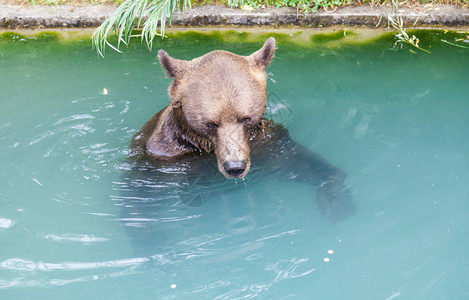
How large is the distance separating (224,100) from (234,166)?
0.51 m

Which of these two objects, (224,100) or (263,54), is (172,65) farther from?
(263,54)

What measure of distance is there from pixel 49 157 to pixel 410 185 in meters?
3.42

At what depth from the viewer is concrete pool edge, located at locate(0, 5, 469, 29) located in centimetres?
724

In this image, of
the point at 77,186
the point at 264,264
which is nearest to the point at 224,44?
the point at 77,186

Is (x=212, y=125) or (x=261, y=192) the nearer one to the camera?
(x=212, y=125)

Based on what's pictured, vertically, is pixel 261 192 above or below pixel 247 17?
below

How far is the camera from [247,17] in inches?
294

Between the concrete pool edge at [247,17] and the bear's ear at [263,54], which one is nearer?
the bear's ear at [263,54]

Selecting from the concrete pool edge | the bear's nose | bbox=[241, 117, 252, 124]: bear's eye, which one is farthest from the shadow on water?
the concrete pool edge

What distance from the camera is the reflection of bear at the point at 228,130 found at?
13.8ft

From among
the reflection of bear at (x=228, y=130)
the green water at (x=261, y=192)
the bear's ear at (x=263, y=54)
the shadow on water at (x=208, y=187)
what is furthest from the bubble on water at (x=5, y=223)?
the bear's ear at (x=263, y=54)

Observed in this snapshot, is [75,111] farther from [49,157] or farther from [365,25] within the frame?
[365,25]

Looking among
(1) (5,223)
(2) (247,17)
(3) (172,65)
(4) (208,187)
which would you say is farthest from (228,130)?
(2) (247,17)

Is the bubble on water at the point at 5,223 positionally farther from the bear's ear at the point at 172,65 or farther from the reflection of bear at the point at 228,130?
the bear's ear at the point at 172,65
